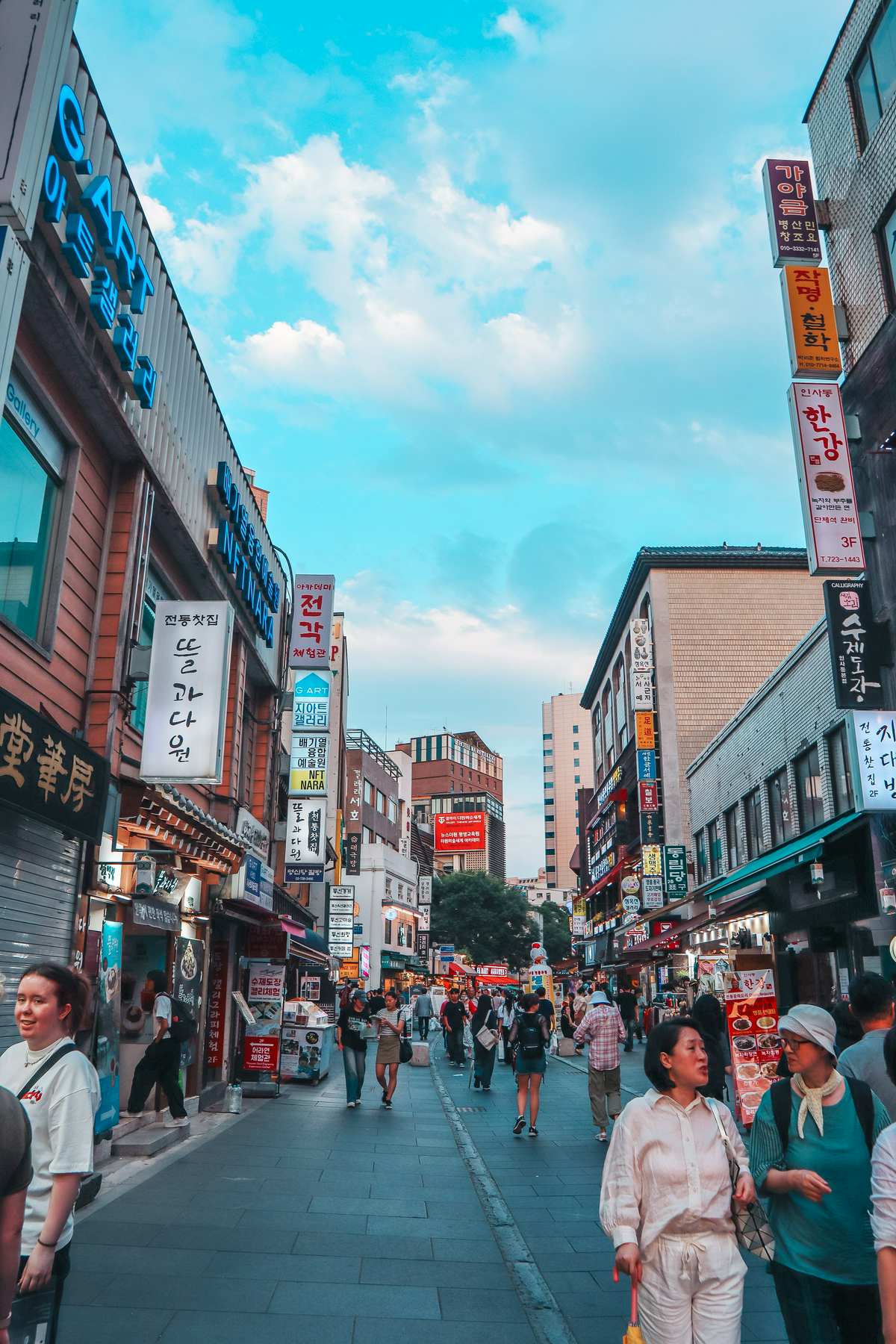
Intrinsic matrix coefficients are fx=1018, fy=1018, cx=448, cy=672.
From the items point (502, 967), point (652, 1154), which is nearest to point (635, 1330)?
point (652, 1154)

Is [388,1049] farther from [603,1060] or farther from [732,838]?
[732,838]

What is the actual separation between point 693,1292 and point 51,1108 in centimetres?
236

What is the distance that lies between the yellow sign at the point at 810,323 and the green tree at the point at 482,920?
65760 mm

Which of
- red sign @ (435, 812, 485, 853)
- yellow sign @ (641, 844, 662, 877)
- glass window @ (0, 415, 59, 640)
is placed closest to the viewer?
glass window @ (0, 415, 59, 640)

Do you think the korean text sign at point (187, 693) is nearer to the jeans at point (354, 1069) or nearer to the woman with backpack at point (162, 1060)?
the woman with backpack at point (162, 1060)

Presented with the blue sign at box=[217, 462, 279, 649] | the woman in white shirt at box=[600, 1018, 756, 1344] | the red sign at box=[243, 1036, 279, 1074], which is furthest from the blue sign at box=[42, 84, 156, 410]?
the red sign at box=[243, 1036, 279, 1074]

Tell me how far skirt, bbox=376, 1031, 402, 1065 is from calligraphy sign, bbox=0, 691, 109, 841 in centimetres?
741

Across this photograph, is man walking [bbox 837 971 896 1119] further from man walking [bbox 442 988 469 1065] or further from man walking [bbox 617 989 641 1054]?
man walking [bbox 617 989 641 1054]

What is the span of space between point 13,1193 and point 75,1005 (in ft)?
2.84

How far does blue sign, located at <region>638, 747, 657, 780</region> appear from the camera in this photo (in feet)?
129

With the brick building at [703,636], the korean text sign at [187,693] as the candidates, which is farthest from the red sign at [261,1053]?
the brick building at [703,636]

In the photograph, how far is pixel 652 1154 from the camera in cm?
378

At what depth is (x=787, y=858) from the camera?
18328 mm

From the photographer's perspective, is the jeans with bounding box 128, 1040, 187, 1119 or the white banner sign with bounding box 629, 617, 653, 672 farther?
the white banner sign with bounding box 629, 617, 653, 672
